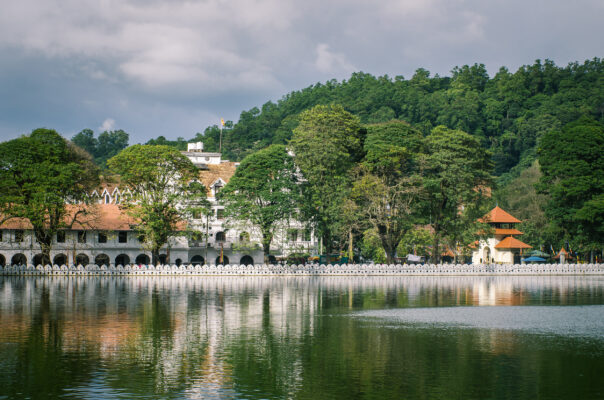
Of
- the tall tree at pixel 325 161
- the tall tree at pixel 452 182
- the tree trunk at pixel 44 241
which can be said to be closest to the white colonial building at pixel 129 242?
the tree trunk at pixel 44 241

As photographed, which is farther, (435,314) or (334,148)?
(334,148)

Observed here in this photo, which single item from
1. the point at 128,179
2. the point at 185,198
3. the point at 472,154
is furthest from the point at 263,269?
the point at 472,154

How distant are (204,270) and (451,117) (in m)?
93.3

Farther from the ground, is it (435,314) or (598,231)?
(598,231)

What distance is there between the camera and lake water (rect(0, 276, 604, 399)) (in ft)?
72.9

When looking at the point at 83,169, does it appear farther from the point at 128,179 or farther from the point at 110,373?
the point at 110,373

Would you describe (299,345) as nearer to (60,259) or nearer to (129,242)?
(129,242)

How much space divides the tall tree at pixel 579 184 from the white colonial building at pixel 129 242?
33.3 m

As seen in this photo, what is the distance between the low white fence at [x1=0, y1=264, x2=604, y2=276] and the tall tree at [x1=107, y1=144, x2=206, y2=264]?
475 cm

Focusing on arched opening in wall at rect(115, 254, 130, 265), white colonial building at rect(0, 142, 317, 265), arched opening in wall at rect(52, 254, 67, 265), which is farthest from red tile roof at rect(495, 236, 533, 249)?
arched opening in wall at rect(52, 254, 67, 265)

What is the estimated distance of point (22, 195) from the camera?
74.6 meters

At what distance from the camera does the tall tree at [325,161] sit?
8138cm

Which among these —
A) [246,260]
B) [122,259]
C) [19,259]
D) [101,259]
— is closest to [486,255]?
[246,260]

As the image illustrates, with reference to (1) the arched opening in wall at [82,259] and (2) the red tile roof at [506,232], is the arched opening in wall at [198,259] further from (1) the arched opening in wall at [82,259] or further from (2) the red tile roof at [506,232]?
(2) the red tile roof at [506,232]
